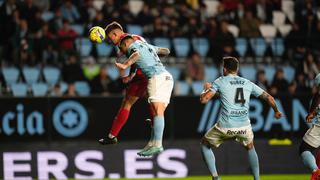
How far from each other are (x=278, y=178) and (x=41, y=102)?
15.8 ft

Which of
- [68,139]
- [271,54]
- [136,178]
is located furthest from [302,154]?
[271,54]

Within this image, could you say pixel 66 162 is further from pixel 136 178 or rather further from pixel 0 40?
pixel 0 40

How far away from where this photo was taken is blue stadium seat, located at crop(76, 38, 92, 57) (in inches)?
813

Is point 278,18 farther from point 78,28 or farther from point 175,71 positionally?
point 78,28

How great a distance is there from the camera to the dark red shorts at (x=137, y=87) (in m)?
13.7

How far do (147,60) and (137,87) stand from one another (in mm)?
645

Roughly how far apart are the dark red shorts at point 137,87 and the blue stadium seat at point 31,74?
6.43 metres

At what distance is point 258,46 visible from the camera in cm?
2166

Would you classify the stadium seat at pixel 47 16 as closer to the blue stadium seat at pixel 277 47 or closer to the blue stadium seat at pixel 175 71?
the blue stadium seat at pixel 175 71

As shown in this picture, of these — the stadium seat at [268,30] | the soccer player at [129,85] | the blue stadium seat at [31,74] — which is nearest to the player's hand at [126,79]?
the soccer player at [129,85]

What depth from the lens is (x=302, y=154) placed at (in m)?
13.9

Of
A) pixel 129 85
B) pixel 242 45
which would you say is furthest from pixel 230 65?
pixel 242 45

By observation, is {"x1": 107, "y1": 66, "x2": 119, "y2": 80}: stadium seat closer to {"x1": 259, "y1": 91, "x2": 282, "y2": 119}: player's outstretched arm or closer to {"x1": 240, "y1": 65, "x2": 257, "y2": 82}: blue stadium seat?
{"x1": 240, "y1": 65, "x2": 257, "y2": 82}: blue stadium seat

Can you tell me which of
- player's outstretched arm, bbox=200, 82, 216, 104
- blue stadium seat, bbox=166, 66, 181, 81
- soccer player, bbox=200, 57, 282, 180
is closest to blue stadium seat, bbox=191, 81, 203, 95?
blue stadium seat, bbox=166, 66, 181, 81
